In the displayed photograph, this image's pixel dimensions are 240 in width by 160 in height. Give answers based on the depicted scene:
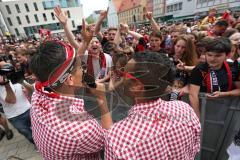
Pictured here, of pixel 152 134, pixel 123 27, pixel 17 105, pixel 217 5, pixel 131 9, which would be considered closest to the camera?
pixel 152 134

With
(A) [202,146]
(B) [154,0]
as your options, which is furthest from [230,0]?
(A) [202,146]

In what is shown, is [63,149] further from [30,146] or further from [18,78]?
[30,146]

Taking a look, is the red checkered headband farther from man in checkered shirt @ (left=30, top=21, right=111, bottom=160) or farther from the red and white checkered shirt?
the red and white checkered shirt

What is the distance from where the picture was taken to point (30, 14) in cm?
5162

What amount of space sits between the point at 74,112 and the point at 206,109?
1.62m

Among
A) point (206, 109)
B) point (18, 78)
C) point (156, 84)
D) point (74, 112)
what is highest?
point (156, 84)

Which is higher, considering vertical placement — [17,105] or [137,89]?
[137,89]

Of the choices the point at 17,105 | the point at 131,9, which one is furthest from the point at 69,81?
the point at 131,9

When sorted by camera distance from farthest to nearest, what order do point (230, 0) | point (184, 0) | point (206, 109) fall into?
point (184, 0) → point (230, 0) → point (206, 109)

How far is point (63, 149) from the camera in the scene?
98 cm

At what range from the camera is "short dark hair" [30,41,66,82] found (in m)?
0.96

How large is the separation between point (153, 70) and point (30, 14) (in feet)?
196

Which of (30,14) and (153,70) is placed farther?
(30,14)

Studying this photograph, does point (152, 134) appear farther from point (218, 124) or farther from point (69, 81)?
point (218, 124)
